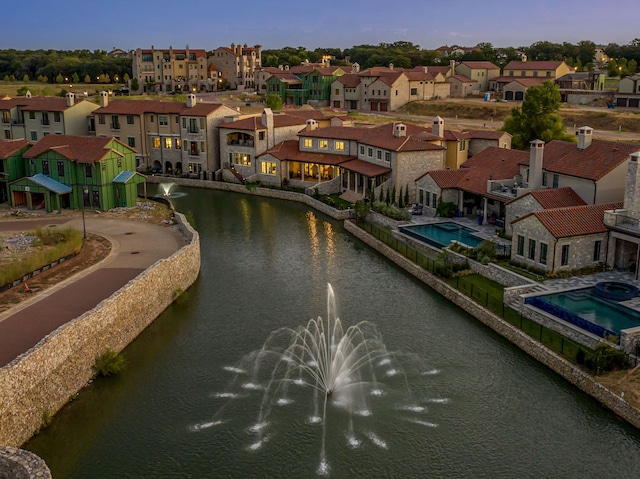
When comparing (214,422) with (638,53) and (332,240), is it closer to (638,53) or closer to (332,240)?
(332,240)

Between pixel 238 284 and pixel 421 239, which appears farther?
pixel 421 239

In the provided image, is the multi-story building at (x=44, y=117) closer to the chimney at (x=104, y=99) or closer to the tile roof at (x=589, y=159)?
the chimney at (x=104, y=99)

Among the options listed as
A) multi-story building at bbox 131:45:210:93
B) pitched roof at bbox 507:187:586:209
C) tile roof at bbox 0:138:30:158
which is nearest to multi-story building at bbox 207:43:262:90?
multi-story building at bbox 131:45:210:93

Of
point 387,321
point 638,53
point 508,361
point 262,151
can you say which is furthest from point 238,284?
point 638,53

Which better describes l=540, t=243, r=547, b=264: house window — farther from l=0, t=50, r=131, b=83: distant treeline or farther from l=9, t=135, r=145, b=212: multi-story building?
l=0, t=50, r=131, b=83: distant treeline

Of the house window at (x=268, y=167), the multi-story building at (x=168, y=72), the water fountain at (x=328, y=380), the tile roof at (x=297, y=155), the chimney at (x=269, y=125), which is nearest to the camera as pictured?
the water fountain at (x=328, y=380)

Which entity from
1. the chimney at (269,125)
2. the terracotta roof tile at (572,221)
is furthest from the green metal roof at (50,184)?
the terracotta roof tile at (572,221)
